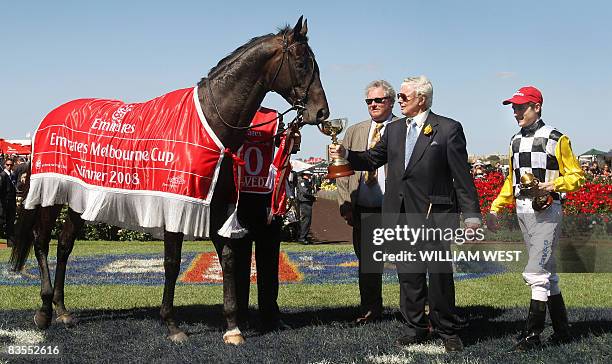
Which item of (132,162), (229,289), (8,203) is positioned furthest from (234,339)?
(8,203)

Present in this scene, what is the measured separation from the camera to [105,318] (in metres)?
6.45

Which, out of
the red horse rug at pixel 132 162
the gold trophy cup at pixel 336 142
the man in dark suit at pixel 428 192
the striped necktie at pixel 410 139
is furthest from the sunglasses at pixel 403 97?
the red horse rug at pixel 132 162

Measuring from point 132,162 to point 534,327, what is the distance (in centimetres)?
327

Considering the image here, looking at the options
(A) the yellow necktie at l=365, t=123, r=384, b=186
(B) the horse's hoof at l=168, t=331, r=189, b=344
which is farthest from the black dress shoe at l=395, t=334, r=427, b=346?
(B) the horse's hoof at l=168, t=331, r=189, b=344

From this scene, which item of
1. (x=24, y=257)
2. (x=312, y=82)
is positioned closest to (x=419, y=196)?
(x=312, y=82)

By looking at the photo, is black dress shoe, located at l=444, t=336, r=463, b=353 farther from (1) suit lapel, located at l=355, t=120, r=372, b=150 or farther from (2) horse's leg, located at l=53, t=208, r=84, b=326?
(2) horse's leg, located at l=53, t=208, r=84, b=326

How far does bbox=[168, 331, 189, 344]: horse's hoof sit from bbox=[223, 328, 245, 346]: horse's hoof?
33 centimetres

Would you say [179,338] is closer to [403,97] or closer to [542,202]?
[403,97]

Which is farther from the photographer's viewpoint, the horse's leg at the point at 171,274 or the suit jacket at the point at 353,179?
the suit jacket at the point at 353,179

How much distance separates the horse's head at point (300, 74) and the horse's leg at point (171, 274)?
140 centimetres

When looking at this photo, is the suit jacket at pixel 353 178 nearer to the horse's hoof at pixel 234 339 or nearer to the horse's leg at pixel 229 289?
the horse's leg at pixel 229 289

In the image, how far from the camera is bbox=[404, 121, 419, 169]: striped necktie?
5.13 m

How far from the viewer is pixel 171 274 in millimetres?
5461

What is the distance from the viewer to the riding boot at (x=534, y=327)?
4895mm
